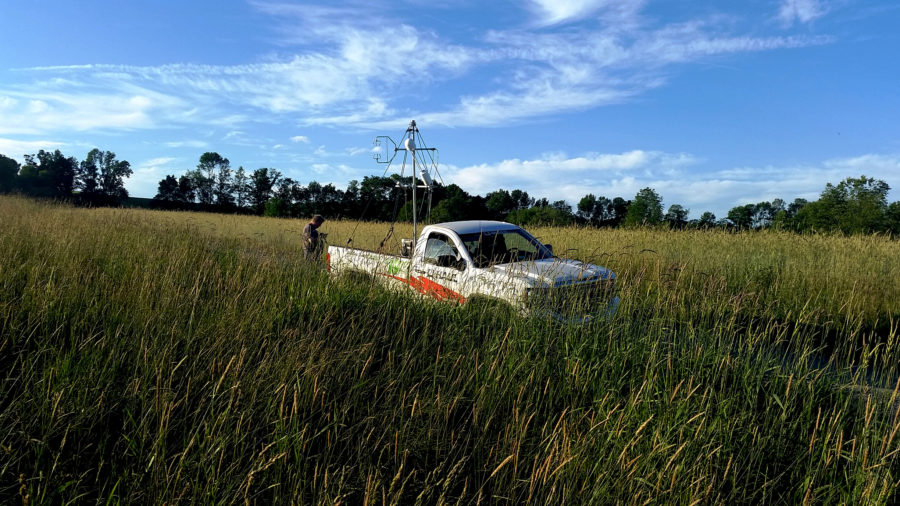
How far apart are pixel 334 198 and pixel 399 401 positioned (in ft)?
248

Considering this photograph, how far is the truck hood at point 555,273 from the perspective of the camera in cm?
504

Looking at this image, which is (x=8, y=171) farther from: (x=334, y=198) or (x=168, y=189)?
(x=334, y=198)

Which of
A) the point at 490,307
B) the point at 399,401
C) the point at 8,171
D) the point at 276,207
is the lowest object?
the point at 399,401

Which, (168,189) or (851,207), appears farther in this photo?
(168,189)

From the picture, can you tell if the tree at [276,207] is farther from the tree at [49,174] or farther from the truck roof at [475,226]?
the truck roof at [475,226]

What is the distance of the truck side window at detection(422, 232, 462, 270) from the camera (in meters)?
6.97

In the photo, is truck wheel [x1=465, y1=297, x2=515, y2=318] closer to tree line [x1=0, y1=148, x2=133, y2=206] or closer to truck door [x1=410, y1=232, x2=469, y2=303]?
truck door [x1=410, y1=232, x2=469, y2=303]

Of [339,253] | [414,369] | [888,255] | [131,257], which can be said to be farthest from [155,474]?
[888,255]

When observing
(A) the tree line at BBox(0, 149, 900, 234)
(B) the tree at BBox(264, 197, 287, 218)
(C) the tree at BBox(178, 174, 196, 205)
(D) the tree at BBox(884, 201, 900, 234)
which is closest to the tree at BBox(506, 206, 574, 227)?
(A) the tree line at BBox(0, 149, 900, 234)

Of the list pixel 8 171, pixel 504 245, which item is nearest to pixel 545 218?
pixel 504 245

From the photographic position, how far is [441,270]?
21.6 ft

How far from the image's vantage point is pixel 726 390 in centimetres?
387

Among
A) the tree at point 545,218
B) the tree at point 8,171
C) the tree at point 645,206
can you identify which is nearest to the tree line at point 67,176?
the tree at point 8,171

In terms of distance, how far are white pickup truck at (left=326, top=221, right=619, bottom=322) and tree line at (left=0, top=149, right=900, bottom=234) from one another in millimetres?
34623
